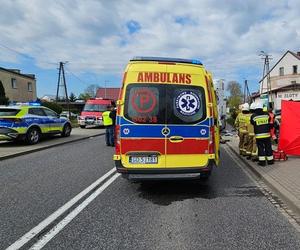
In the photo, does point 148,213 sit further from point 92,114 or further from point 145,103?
point 92,114

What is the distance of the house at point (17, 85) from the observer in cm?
4960

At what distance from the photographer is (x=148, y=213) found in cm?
604

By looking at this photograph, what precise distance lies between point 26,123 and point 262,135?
9647mm

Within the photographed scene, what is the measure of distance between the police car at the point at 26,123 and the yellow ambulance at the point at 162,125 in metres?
9.39

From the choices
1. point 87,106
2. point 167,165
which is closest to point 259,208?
point 167,165

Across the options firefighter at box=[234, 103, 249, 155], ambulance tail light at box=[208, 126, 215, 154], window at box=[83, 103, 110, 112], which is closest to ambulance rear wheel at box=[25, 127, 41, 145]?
firefighter at box=[234, 103, 249, 155]

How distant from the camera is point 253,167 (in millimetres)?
10078

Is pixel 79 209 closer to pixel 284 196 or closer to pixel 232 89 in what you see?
pixel 284 196

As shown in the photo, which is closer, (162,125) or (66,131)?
(162,125)

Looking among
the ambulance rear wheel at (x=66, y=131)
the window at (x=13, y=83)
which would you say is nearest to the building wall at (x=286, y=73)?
the window at (x=13, y=83)

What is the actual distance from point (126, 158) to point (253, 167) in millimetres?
4236

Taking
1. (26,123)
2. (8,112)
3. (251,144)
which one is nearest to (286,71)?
(26,123)

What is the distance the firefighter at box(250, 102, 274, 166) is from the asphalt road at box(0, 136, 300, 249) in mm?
1054

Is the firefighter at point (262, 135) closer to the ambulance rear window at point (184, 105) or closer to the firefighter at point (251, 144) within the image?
the firefighter at point (251, 144)
